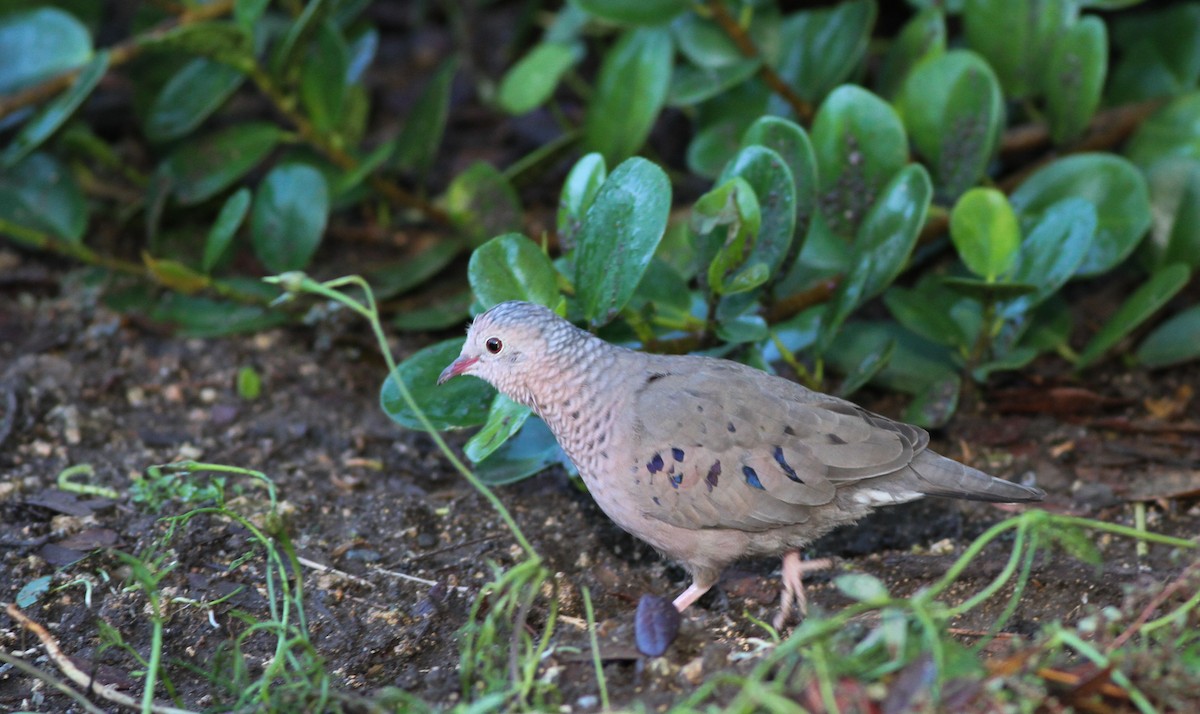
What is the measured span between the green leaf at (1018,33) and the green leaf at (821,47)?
1.38 ft

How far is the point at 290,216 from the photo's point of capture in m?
4.99

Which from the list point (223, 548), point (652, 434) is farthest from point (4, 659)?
point (652, 434)

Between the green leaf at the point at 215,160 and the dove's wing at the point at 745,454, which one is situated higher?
the green leaf at the point at 215,160

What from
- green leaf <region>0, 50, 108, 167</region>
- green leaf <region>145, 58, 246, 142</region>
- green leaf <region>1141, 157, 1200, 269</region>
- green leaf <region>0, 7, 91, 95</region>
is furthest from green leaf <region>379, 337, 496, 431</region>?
green leaf <region>1141, 157, 1200, 269</region>

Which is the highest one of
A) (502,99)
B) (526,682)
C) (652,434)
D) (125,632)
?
(502,99)

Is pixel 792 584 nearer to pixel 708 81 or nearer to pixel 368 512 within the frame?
pixel 368 512

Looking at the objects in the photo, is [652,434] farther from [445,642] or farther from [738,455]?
[445,642]

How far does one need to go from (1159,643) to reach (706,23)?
118 inches

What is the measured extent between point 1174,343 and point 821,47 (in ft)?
5.98

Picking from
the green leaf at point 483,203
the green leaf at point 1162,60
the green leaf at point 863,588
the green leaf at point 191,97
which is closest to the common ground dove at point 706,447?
the green leaf at point 863,588

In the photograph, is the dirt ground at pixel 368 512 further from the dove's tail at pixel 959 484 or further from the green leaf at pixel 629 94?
the green leaf at pixel 629 94

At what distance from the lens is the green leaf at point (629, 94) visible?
4926 mm

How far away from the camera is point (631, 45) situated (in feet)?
16.6

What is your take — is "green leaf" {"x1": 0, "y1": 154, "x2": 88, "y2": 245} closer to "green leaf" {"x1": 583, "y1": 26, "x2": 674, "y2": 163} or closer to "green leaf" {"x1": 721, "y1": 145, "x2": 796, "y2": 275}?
"green leaf" {"x1": 583, "y1": 26, "x2": 674, "y2": 163}
